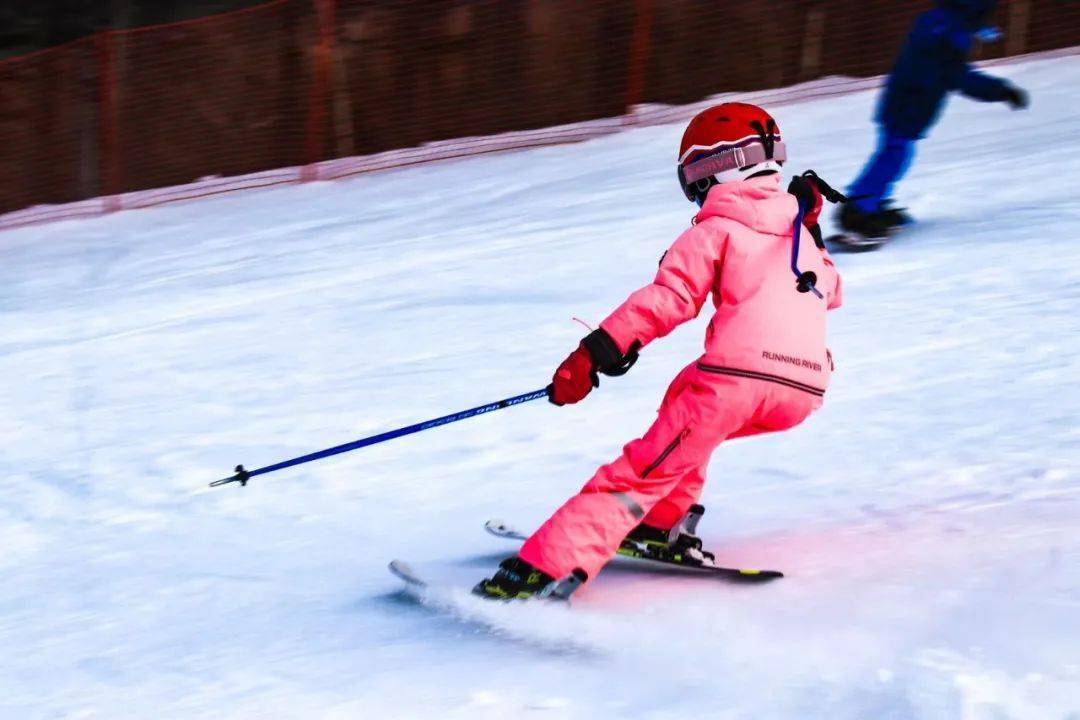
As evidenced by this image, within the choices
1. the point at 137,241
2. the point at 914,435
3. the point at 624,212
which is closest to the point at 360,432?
the point at 914,435

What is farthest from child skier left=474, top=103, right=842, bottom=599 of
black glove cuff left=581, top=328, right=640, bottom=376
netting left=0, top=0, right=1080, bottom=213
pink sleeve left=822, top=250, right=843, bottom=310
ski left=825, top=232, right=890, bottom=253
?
netting left=0, top=0, right=1080, bottom=213

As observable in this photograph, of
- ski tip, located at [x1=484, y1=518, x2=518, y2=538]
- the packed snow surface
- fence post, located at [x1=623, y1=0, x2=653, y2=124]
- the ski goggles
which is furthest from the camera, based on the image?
fence post, located at [x1=623, y1=0, x2=653, y2=124]

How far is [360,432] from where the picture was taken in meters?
6.12

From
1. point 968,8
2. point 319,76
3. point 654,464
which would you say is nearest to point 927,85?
point 968,8

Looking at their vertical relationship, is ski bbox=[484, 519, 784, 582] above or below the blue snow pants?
below

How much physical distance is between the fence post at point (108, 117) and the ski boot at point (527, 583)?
974 centimetres

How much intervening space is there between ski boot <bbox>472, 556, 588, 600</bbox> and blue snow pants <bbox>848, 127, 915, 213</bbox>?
432 centimetres

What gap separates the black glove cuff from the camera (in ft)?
12.1

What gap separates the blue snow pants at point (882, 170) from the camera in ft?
24.5

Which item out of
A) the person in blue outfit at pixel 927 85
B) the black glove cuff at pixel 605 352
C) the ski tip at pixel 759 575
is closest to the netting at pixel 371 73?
the person in blue outfit at pixel 927 85

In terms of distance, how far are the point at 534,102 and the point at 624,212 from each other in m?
3.98

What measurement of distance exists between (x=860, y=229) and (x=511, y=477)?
3.12 metres

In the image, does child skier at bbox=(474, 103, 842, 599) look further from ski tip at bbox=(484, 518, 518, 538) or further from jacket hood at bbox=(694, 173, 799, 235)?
ski tip at bbox=(484, 518, 518, 538)

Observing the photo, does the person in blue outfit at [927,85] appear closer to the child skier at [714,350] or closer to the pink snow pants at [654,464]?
the child skier at [714,350]
